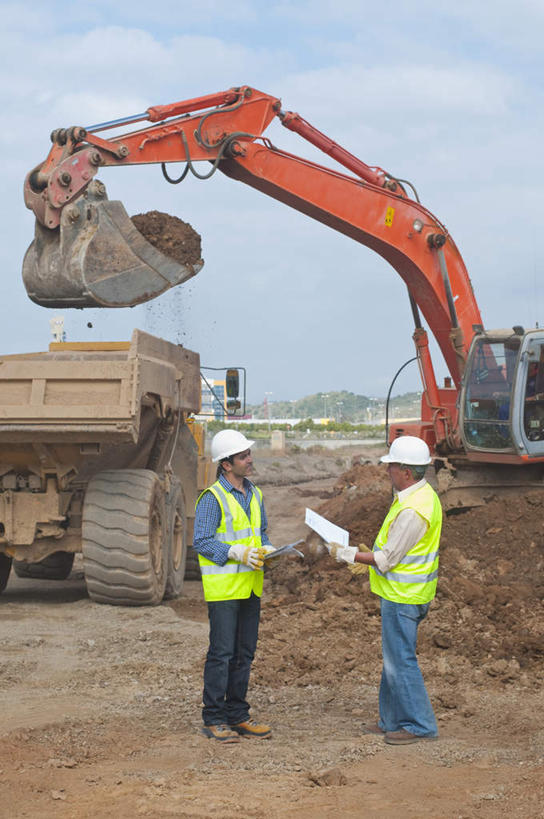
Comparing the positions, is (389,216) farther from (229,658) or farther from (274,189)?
(229,658)

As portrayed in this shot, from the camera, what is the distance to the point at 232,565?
5.67m

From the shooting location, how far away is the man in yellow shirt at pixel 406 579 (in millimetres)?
5590

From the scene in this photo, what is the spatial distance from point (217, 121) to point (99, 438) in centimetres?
437

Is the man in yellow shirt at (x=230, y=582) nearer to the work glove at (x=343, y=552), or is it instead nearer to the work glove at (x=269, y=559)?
the work glove at (x=269, y=559)

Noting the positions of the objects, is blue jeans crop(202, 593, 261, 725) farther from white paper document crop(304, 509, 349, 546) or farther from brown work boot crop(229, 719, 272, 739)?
white paper document crop(304, 509, 349, 546)

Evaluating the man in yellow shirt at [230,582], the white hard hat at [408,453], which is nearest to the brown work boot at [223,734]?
the man in yellow shirt at [230,582]

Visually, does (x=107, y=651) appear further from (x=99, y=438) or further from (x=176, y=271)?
(x=176, y=271)

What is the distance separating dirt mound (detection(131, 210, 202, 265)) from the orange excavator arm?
32 cm

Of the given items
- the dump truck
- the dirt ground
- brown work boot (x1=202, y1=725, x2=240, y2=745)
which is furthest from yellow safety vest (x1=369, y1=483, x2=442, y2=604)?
the dump truck

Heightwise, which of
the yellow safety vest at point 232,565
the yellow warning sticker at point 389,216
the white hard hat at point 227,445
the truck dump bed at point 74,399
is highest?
the yellow warning sticker at point 389,216

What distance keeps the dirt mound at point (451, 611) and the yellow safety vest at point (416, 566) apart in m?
1.64

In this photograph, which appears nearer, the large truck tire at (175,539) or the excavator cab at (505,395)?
the large truck tire at (175,539)

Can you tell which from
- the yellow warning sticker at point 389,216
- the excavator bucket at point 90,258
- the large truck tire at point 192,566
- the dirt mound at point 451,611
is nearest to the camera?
the dirt mound at point 451,611

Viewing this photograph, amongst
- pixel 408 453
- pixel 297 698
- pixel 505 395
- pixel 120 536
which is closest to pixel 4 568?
pixel 120 536
